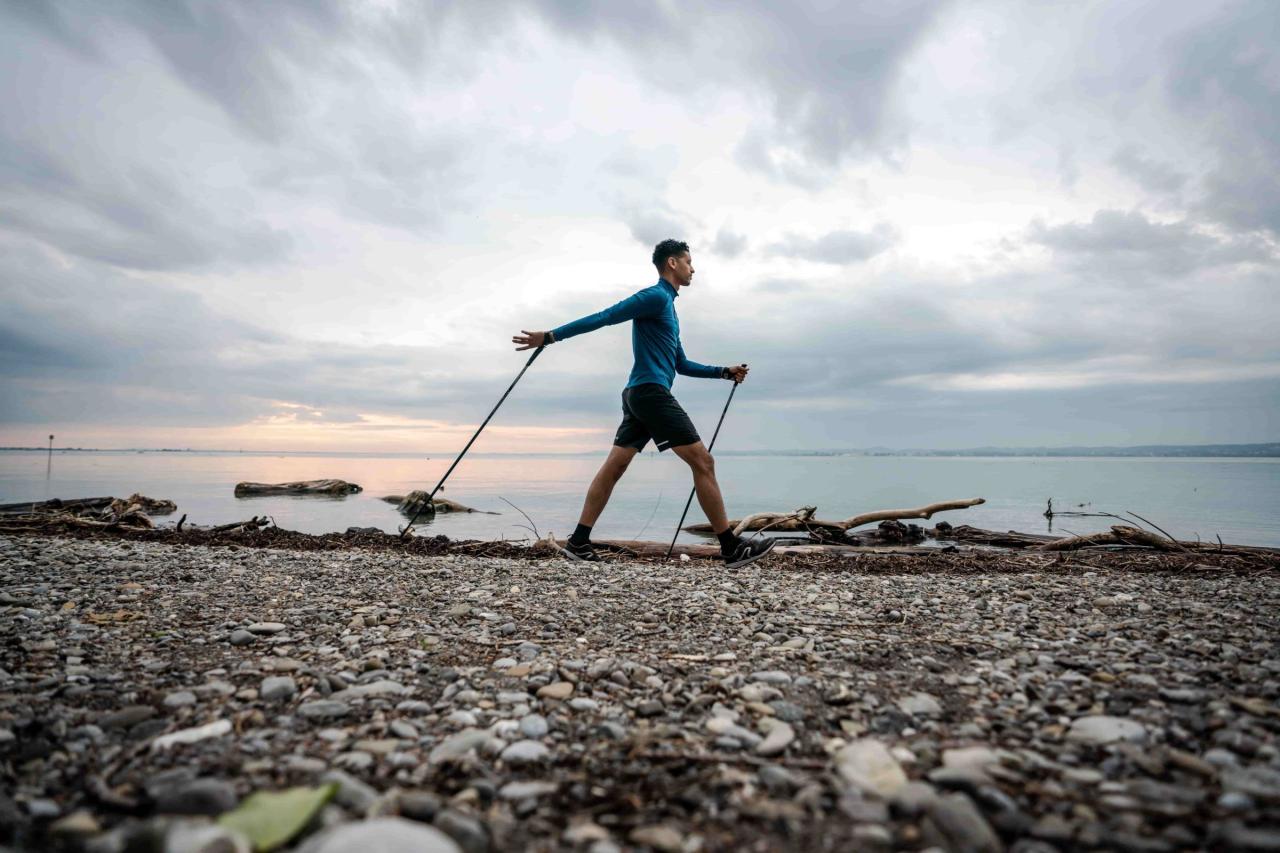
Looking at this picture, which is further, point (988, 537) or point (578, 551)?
point (988, 537)

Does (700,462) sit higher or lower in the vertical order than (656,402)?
lower

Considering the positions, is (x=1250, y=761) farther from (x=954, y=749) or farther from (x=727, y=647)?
(x=727, y=647)

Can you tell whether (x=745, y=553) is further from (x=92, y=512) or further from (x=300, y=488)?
(x=300, y=488)

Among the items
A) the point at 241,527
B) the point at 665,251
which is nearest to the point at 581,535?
the point at 665,251

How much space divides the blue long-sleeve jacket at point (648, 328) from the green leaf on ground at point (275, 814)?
5023mm

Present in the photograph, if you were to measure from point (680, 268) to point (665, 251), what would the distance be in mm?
250

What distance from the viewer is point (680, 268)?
6793 millimetres

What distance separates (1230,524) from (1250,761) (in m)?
16.4

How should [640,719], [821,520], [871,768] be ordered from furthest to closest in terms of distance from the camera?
[821,520]
[640,719]
[871,768]

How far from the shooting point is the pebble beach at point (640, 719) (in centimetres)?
164

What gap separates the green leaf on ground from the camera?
1.51 meters

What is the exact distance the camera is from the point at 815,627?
150 inches

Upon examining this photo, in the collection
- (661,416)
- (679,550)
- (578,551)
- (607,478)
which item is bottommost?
(679,550)

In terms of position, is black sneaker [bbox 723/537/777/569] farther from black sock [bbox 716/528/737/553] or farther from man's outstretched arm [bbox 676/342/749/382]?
man's outstretched arm [bbox 676/342/749/382]
